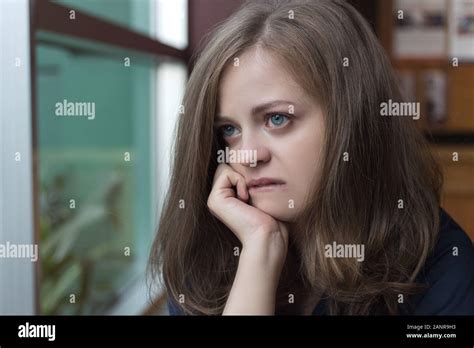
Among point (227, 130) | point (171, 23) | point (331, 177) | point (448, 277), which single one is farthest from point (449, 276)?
point (171, 23)

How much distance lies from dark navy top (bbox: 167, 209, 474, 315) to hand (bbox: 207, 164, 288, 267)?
15 centimetres

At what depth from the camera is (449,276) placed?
628 millimetres

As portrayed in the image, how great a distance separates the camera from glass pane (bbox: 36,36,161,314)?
0.96m

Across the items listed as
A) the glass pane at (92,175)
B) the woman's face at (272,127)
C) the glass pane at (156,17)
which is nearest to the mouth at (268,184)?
the woman's face at (272,127)

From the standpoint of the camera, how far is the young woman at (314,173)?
2.10 ft

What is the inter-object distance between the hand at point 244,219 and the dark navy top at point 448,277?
15 cm

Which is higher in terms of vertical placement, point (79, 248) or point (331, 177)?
point (331, 177)

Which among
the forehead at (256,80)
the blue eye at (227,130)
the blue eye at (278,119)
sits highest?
the forehead at (256,80)

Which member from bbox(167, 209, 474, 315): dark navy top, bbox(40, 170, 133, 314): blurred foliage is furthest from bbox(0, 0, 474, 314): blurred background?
bbox(167, 209, 474, 315): dark navy top

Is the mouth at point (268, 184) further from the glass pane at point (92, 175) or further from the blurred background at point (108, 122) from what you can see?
the glass pane at point (92, 175)

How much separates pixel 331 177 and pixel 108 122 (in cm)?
85

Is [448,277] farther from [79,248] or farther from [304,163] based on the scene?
[79,248]

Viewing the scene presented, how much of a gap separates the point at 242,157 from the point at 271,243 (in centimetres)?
9

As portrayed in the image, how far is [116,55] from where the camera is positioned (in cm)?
120
